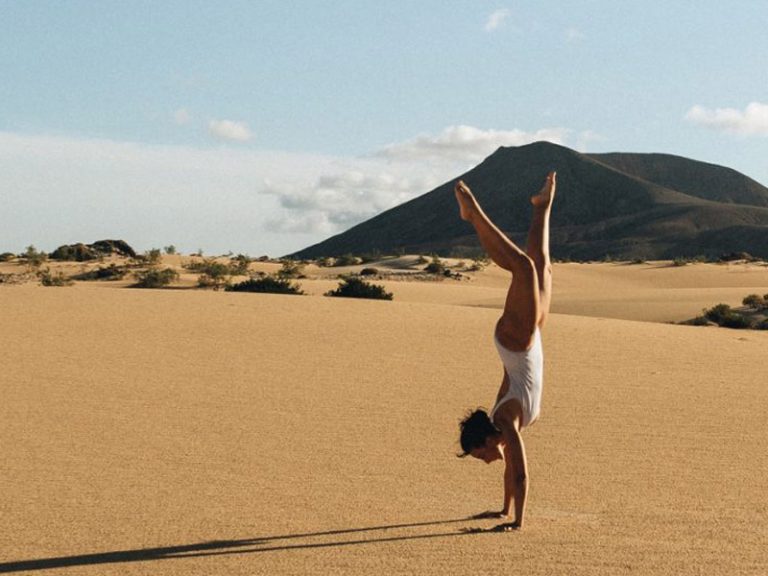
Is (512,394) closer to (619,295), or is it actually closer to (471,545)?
(471,545)

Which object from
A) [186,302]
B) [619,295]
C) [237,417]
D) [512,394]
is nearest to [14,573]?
[512,394]

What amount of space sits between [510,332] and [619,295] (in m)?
25.5

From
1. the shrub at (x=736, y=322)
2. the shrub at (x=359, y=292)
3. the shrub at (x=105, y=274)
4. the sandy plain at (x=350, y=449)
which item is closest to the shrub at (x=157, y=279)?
the shrub at (x=105, y=274)

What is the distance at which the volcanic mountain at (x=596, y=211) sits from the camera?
98.8 metres

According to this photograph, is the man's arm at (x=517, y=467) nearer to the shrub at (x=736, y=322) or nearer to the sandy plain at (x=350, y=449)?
the sandy plain at (x=350, y=449)

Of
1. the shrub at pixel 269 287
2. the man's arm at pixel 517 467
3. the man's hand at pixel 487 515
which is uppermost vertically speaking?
the shrub at pixel 269 287

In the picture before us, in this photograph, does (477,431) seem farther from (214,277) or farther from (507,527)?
(214,277)

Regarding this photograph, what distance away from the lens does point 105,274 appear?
1233 inches

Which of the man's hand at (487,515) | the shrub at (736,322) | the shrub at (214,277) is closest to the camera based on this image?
the man's hand at (487,515)

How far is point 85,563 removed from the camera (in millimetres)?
4758

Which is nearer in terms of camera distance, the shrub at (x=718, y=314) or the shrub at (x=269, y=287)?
the shrub at (x=718, y=314)

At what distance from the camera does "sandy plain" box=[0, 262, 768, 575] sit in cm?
498

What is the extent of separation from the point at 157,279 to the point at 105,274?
3.64m

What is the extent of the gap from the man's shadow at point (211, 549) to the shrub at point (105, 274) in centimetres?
2688
